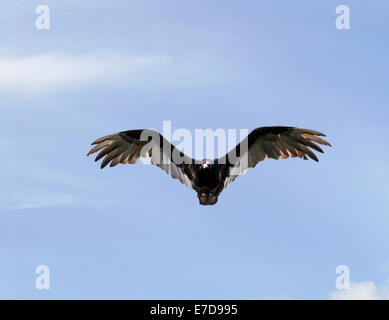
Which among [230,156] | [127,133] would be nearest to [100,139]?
[127,133]

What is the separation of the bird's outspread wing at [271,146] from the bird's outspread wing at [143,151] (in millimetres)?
1674

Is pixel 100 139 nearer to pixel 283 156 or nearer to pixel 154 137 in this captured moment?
pixel 154 137

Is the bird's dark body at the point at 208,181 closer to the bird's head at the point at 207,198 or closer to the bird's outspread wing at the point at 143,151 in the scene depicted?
the bird's head at the point at 207,198

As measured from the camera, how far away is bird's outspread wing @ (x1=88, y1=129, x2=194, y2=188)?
14.8m

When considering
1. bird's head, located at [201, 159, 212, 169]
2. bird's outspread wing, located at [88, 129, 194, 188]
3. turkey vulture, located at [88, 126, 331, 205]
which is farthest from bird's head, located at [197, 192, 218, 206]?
bird's head, located at [201, 159, 212, 169]

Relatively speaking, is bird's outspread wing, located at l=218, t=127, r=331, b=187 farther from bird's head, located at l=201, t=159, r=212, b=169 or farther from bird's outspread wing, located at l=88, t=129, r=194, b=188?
bird's outspread wing, located at l=88, t=129, r=194, b=188

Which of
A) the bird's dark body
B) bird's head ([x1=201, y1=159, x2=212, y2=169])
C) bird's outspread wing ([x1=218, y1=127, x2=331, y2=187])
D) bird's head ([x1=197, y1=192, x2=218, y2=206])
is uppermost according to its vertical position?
bird's outspread wing ([x1=218, y1=127, x2=331, y2=187])

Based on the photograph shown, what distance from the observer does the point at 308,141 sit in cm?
1551

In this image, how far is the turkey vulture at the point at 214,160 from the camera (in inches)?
565

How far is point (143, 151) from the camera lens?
51.2 ft

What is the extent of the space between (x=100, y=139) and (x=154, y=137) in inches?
73.1

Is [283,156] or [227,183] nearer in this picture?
[227,183]

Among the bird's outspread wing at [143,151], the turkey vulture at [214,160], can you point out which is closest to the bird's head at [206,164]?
the turkey vulture at [214,160]

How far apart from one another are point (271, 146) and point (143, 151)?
4.44m
